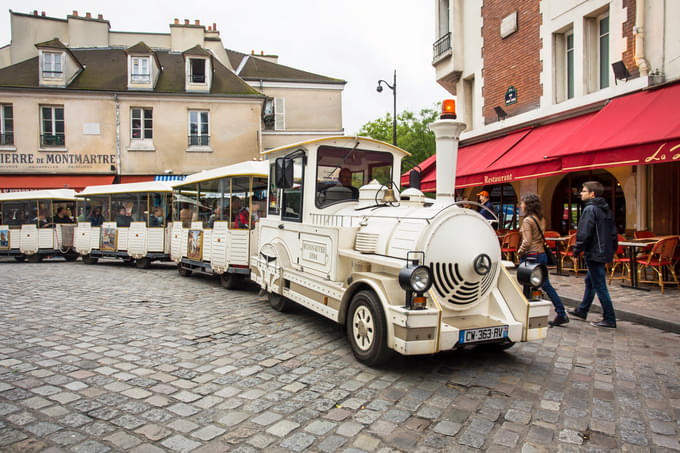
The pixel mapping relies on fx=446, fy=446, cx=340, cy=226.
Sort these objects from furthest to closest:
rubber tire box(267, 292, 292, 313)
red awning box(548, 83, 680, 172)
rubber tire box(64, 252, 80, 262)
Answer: rubber tire box(64, 252, 80, 262), red awning box(548, 83, 680, 172), rubber tire box(267, 292, 292, 313)

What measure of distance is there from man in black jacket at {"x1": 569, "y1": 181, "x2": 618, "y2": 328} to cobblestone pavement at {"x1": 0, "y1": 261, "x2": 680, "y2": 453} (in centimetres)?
40

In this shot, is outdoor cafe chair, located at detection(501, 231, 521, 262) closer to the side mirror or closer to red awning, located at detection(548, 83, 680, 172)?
red awning, located at detection(548, 83, 680, 172)

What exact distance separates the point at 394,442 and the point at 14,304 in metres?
6.97

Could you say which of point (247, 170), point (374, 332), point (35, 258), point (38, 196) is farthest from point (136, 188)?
point (374, 332)

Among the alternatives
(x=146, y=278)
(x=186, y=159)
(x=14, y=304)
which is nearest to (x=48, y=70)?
(x=186, y=159)

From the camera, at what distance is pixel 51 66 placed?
71.1 feet

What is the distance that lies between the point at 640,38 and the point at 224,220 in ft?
30.2

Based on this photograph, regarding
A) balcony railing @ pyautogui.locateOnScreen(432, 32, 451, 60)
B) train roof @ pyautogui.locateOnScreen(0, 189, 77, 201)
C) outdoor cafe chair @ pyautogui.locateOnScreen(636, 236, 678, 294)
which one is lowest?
outdoor cafe chair @ pyautogui.locateOnScreen(636, 236, 678, 294)

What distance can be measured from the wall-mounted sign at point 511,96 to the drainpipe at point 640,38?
12.4ft

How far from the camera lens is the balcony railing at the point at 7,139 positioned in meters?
21.2

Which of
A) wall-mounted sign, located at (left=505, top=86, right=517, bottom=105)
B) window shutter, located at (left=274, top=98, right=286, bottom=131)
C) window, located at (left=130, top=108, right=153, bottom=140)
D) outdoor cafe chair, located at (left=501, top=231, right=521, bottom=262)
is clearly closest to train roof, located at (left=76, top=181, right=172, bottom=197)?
window, located at (left=130, top=108, right=153, bottom=140)

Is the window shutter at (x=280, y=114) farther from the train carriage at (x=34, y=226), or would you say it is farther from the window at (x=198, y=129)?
the train carriage at (x=34, y=226)

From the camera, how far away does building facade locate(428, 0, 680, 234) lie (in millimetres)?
8273

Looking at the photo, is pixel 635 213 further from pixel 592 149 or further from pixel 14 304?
pixel 14 304
